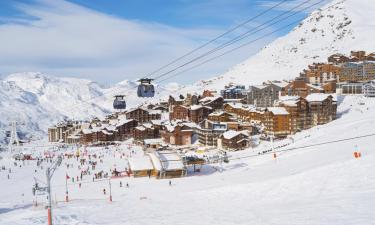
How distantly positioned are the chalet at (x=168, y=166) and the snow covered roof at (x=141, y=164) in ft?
1.43

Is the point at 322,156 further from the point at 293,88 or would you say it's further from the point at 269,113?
the point at 293,88

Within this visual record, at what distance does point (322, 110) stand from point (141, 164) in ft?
103

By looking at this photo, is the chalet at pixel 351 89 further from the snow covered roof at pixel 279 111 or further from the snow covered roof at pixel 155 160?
the snow covered roof at pixel 155 160

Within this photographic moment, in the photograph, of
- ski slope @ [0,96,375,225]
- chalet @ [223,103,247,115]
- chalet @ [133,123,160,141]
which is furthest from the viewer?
chalet @ [133,123,160,141]

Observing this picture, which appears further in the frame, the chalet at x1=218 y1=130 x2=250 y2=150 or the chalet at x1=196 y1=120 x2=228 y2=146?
the chalet at x1=196 y1=120 x2=228 y2=146

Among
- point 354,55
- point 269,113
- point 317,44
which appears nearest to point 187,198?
point 269,113

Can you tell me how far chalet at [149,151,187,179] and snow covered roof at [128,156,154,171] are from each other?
44 centimetres

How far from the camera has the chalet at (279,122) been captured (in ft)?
186

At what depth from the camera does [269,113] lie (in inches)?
2260

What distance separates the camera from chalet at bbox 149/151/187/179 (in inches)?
1417

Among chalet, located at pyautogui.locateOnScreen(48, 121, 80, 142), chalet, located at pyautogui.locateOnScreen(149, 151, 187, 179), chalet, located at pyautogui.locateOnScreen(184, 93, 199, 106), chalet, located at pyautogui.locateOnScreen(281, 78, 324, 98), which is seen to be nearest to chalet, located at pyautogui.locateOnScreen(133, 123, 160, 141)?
chalet, located at pyautogui.locateOnScreen(184, 93, 199, 106)

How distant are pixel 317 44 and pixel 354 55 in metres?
56.3

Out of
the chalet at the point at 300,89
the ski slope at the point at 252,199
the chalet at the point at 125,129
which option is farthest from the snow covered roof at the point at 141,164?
the chalet at the point at 125,129

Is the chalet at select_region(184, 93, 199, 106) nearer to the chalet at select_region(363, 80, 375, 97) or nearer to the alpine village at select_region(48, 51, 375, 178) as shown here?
the alpine village at select_region(48, 51, 375, 178)
